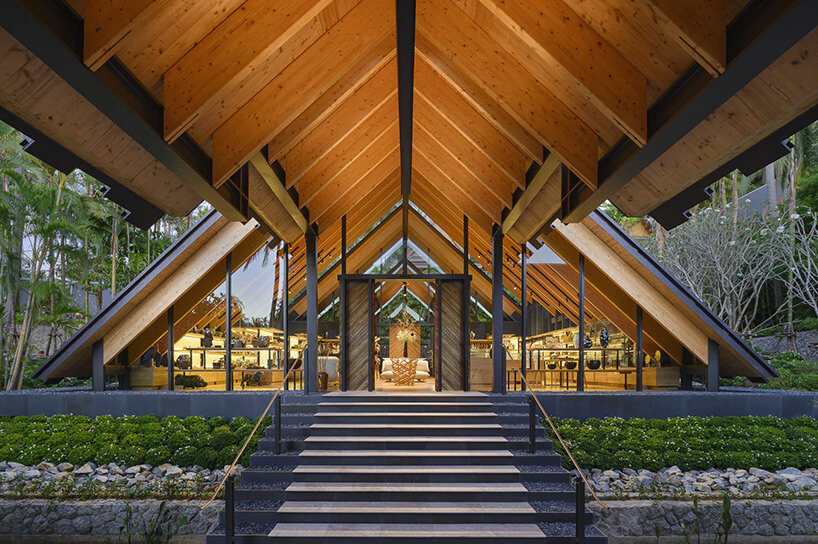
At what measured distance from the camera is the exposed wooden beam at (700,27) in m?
3.56

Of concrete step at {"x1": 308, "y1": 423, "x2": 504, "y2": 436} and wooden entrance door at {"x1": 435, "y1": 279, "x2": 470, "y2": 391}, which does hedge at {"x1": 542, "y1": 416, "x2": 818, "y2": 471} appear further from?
wooden entrance door at {"x1": 435, "y1": 279, "x2": 470, "y2": 391}

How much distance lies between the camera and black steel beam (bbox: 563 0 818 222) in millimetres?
3082

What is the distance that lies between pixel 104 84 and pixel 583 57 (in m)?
3.61

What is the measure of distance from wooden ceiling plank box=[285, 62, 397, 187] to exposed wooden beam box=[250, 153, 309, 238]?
0.81 ft

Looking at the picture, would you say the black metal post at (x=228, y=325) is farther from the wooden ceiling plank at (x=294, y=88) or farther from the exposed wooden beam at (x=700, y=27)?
the exposed wooden beam at (x=700, y=27)

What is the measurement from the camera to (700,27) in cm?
361

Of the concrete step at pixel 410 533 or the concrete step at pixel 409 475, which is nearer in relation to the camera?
the concrete step at pixel 410 533

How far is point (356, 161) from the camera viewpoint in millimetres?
10023

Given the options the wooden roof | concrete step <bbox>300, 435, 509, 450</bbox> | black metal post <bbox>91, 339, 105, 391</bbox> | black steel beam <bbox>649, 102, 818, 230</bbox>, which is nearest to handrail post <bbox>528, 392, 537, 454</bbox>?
concrete step <bbox>300, 435, 509, 450</bbox>

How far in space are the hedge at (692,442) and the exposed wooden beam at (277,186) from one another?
234 inches

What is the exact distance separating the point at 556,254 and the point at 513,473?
254 inches

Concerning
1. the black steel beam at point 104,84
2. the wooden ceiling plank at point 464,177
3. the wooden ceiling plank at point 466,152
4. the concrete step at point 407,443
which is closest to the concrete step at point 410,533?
the concrete step at point 407,443

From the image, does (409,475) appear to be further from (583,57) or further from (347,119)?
(583,57)

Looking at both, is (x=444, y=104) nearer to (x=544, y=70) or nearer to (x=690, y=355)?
(x=544, y=70)
